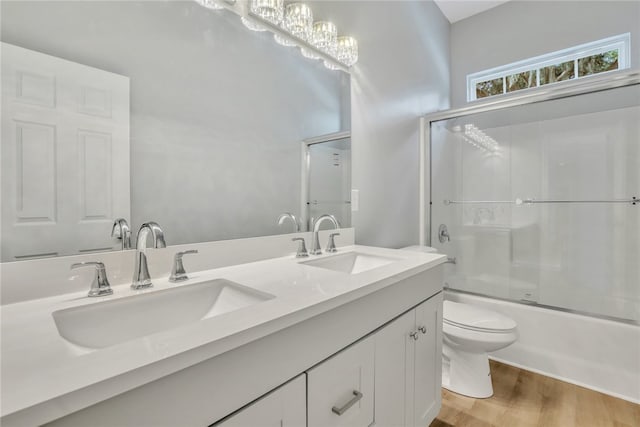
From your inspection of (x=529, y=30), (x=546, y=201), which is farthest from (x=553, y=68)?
(x=546, y=201)

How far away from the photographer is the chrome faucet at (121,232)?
87 cm

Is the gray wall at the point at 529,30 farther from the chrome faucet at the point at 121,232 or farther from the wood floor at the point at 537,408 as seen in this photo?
the chrome faucet at the point at 121,232

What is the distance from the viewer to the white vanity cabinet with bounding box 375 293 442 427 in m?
0.98

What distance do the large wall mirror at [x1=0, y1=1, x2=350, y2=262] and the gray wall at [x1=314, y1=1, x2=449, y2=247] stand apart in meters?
0.55

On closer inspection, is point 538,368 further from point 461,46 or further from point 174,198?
point 461,46

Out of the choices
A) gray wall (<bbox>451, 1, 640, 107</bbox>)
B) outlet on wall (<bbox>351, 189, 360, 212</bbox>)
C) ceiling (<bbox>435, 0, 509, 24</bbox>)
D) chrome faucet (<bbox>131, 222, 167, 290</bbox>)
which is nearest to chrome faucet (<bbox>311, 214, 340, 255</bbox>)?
outlet on wall (<bbox>351, 189, 360, 212</bbox>)

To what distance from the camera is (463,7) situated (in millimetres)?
2719

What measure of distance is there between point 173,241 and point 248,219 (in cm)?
30

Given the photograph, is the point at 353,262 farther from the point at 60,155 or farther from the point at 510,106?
the point at 510,106

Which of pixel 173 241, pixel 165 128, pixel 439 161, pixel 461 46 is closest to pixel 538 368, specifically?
pixel 439 161

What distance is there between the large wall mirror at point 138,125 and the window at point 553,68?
7.63 feet

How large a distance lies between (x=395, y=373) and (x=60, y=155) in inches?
46.6

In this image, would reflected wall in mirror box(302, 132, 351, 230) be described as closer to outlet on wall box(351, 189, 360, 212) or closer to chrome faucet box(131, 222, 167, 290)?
outlet on wall box(351, 189, 360, 212)

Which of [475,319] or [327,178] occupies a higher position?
[327,178]
